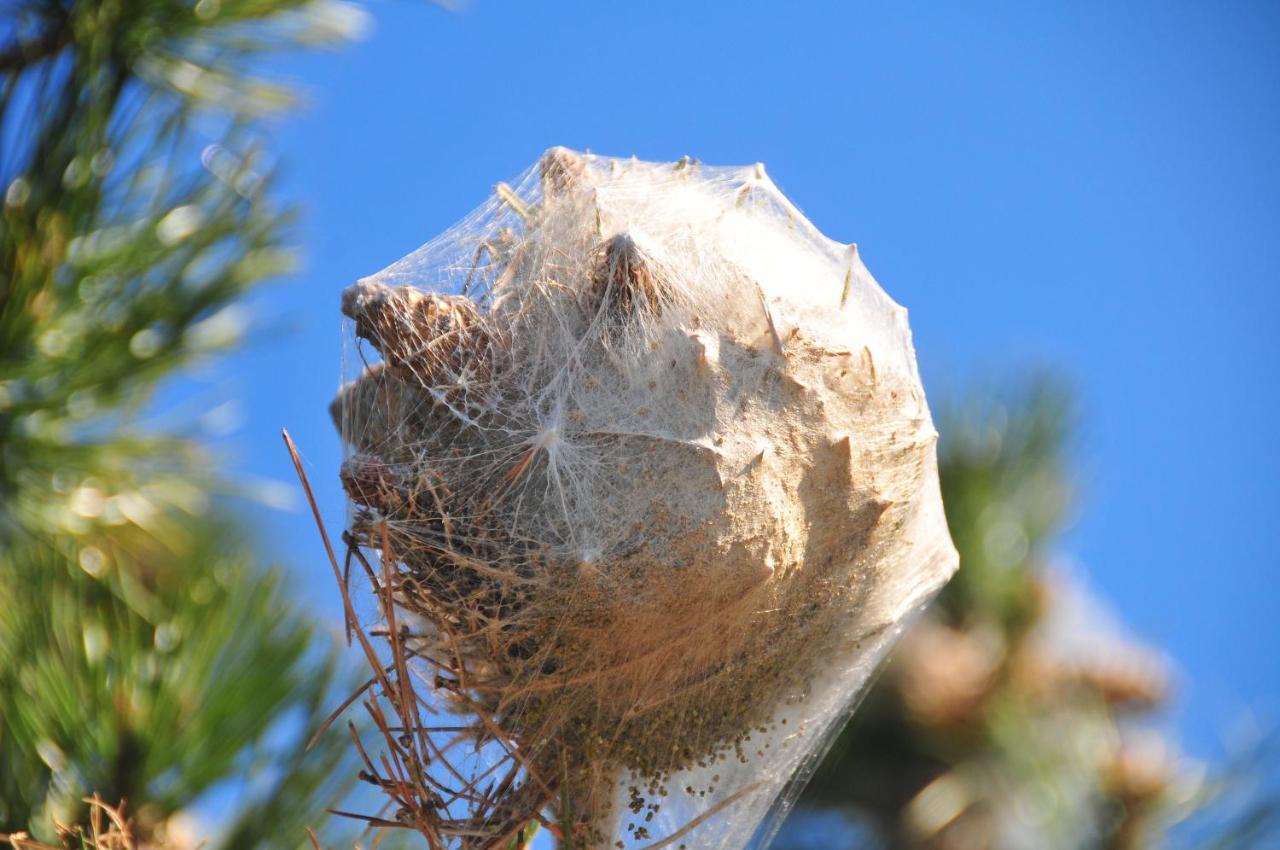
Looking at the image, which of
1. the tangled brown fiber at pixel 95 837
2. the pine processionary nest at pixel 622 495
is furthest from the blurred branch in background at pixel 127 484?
the pine processionary nest at pixel 622 495

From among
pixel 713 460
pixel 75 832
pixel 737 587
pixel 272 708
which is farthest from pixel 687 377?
pixel 272 708

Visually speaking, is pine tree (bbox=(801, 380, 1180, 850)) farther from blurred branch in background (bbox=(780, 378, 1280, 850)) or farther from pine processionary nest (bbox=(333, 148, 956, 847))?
pine processionary nest (bbox=(333, 148, 956, 847))

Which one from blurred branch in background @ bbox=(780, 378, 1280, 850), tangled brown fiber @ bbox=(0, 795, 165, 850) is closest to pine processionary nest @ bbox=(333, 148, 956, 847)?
tangled brown fiber @ bbox=(0, 795, 165, 850)

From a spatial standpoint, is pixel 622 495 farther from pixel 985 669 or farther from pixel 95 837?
pixel 985 669

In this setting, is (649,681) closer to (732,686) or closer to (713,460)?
(732,686)

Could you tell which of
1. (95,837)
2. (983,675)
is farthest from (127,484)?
(983,675)

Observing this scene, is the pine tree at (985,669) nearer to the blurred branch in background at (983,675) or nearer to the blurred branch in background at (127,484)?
the blurred branch in background at (983,675)
